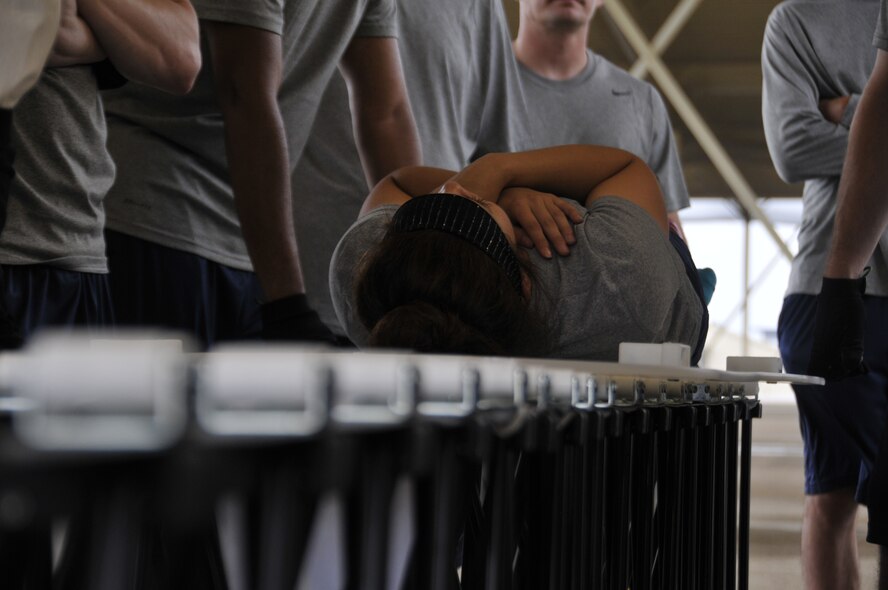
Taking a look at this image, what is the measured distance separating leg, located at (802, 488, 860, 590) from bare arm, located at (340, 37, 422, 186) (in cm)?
102

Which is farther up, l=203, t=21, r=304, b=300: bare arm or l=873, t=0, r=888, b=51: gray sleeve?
l=873, t=0, r=888, b=51: gray sleeve

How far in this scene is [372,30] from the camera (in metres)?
1.65

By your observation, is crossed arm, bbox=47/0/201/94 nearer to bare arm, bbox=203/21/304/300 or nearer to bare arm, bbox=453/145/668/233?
bare arm, bbox=203/21/304/300

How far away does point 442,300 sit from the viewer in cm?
Answer: 92

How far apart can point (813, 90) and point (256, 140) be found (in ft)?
4.44

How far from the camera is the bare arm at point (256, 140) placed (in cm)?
126

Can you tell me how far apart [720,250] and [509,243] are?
27.0 ft

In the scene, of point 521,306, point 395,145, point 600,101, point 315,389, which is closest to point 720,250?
point 600,101

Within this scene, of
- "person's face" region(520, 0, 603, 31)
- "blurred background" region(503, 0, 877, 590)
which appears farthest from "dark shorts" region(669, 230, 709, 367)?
"blurred background" region(503, 0, 877, 590)

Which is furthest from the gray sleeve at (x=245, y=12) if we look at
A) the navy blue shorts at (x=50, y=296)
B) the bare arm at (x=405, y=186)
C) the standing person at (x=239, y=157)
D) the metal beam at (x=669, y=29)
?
the metal beam at (x=669, y=29)

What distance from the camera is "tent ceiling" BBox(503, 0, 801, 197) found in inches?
251

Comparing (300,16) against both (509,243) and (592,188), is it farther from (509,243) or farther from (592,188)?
(509,243)

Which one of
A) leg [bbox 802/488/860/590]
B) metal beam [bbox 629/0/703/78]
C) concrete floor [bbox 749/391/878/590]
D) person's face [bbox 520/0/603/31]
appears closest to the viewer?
leg [bbox 802/488/860/590]

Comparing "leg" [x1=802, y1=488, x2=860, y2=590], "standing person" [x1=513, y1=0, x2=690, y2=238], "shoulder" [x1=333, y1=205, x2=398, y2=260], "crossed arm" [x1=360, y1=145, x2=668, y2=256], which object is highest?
"standing person" [x1=513, y1=0, x2=690, y2=238]
